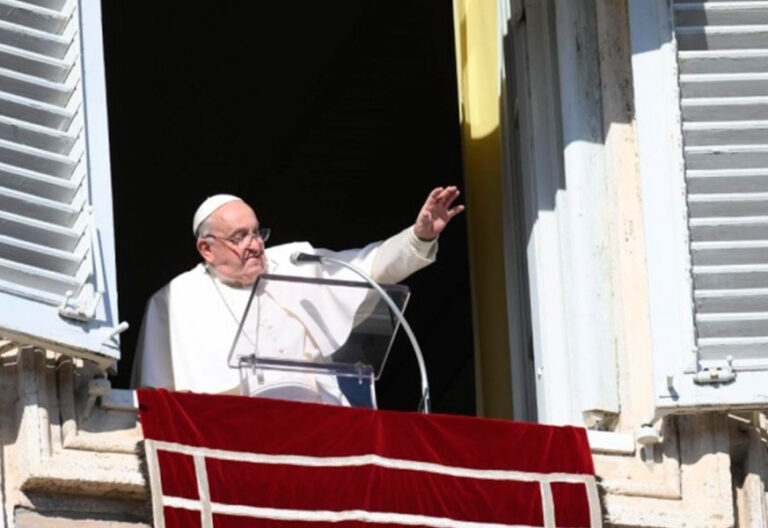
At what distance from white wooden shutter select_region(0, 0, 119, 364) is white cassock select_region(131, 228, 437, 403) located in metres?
0.49

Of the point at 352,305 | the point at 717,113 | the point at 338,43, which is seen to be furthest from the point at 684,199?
the point at 338,43

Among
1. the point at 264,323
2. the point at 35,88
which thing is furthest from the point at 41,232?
the point at 264,323

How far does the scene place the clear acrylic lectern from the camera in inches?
307

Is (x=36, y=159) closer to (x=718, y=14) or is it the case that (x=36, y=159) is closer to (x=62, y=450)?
(x=62, y=450)

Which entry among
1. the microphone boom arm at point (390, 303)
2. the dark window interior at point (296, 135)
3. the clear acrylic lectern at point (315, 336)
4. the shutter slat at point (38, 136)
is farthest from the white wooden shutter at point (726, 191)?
the dark window interior at point (296, 135)

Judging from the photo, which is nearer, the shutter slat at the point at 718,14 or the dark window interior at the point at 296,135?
the shutter slat at the point at 718,14

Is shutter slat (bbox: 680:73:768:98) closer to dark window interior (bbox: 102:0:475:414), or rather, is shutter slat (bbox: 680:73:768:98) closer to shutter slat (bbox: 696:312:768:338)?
shutter slat (bbox: 696:312:768:338)

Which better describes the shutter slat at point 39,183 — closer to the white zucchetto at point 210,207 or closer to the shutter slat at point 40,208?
the shutter slat at point 40,208

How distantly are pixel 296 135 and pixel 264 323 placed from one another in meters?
4.80

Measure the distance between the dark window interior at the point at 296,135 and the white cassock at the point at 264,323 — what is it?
3407 mm

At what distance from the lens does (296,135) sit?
12.6 m

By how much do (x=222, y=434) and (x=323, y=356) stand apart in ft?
1.89

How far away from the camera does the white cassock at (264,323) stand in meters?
7.87

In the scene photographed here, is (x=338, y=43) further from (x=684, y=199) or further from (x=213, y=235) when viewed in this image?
(x=684, y=199)
